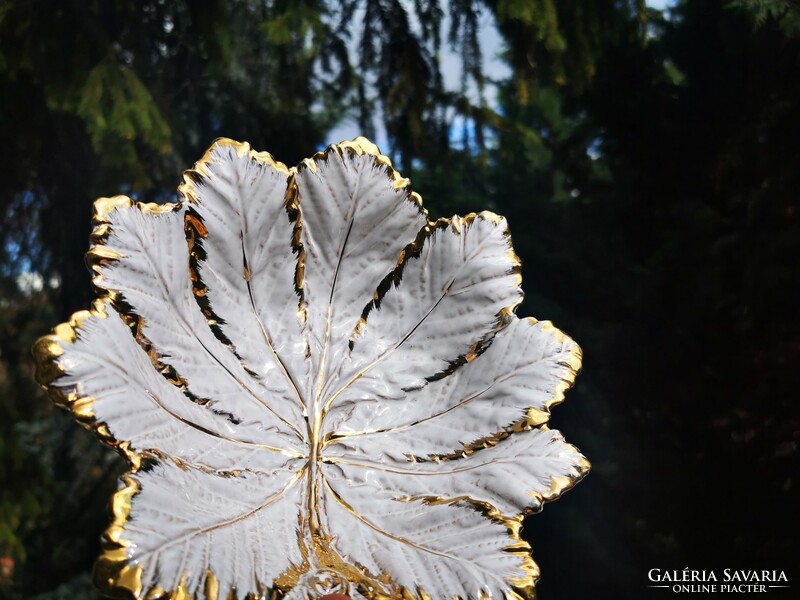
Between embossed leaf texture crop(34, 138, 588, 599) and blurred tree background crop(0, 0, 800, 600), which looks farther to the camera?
blurred tree background crop(0, 0, 800, 600)

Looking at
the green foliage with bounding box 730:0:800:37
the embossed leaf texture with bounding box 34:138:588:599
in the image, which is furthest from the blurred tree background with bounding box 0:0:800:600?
the embossed leaf texture with bounding box 34:138:588:599

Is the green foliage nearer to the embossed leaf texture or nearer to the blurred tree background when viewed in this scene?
the blurred tree background

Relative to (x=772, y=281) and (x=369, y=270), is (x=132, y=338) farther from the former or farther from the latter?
(x=772, y=281)

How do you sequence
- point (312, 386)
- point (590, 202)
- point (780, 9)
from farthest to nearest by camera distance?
point (590, 202)
point (780, 9)
point (312, 386)

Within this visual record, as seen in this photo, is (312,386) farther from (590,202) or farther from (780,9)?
(590,202)

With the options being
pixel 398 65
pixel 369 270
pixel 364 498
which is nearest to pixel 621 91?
pixel 398 65

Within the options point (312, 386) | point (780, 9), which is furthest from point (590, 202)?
point (312, 386)
